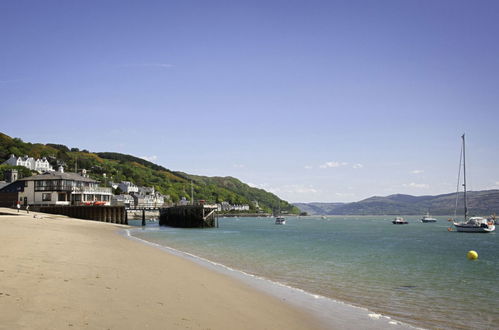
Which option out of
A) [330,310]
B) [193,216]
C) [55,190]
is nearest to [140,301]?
[330,310]

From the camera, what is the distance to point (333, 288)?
17.5 meters

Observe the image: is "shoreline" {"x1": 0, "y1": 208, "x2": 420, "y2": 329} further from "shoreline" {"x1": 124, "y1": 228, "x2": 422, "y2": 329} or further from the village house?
the village house

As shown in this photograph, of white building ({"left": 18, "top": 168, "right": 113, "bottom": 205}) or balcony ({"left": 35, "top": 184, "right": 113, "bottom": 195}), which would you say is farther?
balcony ({"left": 35, "top": 184, "right": 113, "bottom": 195})

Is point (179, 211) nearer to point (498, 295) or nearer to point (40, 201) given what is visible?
point (40, 201)

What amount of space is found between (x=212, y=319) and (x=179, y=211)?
262 ft

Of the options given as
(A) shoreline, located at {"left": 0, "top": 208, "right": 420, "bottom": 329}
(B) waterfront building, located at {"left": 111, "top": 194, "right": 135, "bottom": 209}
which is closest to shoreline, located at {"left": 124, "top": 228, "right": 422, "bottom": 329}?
(A) shoreline, located at {"left": 0, "top": 208, "right": 420, "bottom": 329}

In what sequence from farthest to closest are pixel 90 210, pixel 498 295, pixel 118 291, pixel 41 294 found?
pixel 90 210
pixel 498 295
pixel 118 291
pixel 41 294

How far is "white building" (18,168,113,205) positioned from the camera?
8062 centimetres

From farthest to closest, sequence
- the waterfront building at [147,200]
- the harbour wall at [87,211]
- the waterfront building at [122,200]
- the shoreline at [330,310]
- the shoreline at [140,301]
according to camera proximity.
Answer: the waterfront building at [147,200], the waterfront building at [122,200], the harbour wall at [87,211], the shoreline at [330,310], the shoreline at [140,301]

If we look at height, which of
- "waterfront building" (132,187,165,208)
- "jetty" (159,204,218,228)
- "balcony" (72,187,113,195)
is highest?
"balcony" (72,187,113,195)

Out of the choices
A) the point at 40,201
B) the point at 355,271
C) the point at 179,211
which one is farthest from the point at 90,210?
the point at 355,271

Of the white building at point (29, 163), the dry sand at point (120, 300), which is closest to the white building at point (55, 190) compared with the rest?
the white building at point (29, 163)

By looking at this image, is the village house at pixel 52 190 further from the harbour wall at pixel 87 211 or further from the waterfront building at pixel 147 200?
the waterfront building at pixel 147 200

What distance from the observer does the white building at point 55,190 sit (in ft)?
265
